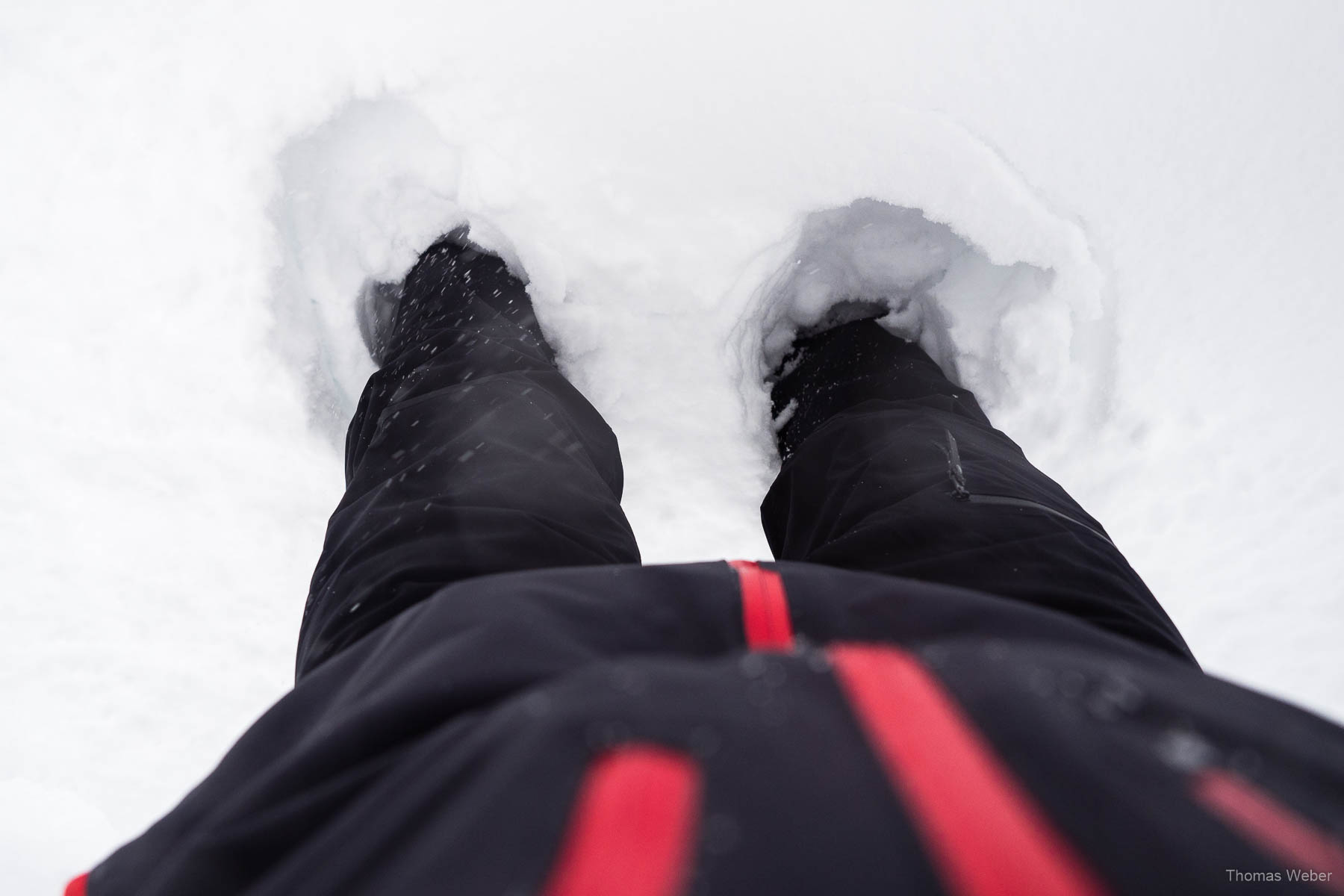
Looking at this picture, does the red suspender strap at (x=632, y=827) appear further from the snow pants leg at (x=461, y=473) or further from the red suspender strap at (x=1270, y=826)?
the snow pants leg at (x=461, y=473)

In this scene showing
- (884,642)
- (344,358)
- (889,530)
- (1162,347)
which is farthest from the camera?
(344,358)

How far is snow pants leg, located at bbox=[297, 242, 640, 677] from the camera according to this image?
0.46 m

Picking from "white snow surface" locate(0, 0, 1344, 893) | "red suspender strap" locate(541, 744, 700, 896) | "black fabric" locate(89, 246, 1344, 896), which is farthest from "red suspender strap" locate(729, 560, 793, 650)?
"white snow surface" locate(0, 0, 1344, 893)

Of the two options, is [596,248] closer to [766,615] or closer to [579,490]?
[579,490]

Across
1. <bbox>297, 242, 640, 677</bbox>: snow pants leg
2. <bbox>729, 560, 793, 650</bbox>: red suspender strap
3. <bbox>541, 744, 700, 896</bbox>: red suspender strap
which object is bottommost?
<bbox>541, 744, 700, 896</bbox>: red suspender strap

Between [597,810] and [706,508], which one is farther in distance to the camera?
[706,508]

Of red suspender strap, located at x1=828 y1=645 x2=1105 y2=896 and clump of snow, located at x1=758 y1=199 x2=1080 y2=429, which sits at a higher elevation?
clump of snow, located at x1=758 y1=199 x2=1080 y2=429

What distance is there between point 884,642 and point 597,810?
0.15 meters

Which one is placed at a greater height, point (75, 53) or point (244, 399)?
point (75, 53)

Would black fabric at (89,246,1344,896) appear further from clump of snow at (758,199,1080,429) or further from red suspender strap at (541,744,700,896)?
clump of snow at (758,199,1080,429)

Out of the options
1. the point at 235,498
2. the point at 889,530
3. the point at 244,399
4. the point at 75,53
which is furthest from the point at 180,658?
the point at 889,530

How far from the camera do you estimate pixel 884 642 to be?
304mm

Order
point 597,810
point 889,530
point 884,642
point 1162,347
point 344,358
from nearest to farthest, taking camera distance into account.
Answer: point 597,810
point 884,642
point 889,530
point 1162,347
point 344,358

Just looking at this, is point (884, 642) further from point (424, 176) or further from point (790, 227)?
point (424, 176)
